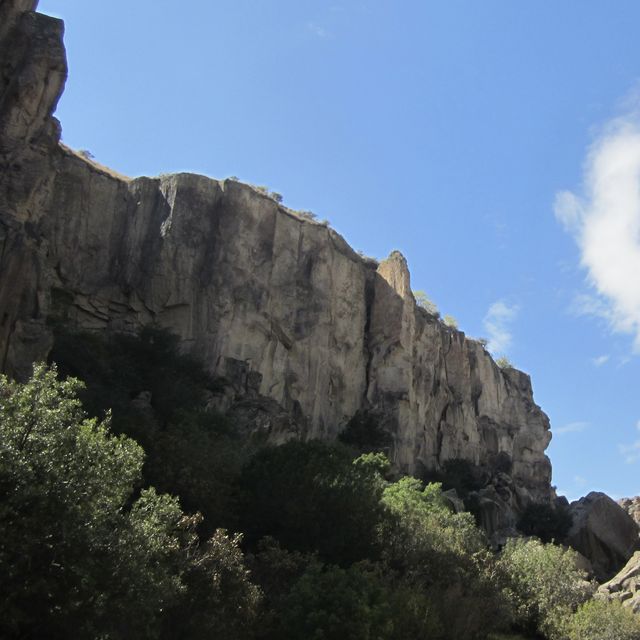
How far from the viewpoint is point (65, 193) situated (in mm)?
47969

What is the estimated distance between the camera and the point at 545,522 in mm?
62031

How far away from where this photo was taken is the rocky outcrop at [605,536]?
189 ft

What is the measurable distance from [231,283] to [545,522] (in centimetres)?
3028

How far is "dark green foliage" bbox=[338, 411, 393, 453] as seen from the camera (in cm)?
5288

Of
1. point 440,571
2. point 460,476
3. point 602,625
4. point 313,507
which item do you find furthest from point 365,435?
point 440,571

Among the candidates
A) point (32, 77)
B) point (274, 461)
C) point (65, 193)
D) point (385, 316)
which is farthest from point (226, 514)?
point (385, 316)

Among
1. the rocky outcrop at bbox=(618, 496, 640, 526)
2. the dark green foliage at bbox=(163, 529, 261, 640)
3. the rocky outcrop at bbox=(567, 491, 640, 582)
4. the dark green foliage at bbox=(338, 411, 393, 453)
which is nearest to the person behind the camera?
the dark green foliage at bbox=(163, 529, 261, 640)

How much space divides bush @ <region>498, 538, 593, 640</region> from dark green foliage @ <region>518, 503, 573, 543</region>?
918 inches

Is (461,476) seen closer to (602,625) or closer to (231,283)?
(231,283)

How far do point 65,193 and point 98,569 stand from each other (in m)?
36.3

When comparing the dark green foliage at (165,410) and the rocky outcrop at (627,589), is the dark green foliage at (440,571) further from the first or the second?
the rocky outcrop at (627,589)

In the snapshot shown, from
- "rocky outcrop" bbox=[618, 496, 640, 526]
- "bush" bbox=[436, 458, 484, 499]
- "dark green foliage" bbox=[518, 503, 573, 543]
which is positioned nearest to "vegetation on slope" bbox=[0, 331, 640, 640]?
"bush" bbox=[436, 458, 484, 499]

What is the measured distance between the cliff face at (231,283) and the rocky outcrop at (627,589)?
56.8 feet

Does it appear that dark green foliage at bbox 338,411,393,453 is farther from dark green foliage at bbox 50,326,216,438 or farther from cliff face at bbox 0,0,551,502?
dark green foliage at bbox 50,326,216,438
